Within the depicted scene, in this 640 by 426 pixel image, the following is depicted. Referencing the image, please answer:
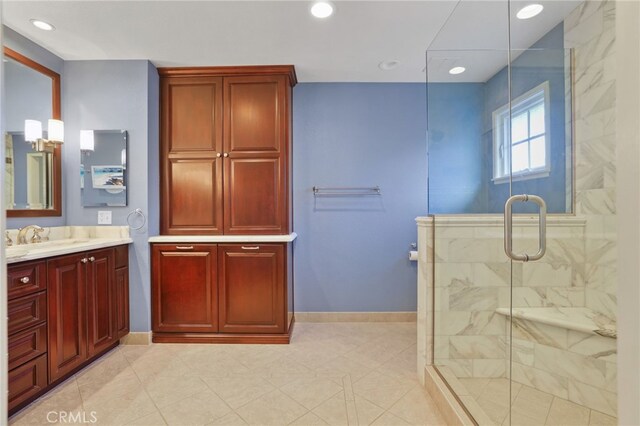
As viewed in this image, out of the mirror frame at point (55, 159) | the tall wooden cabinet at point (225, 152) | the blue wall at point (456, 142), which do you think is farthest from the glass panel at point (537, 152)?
the mirror frame at point (55, 159)

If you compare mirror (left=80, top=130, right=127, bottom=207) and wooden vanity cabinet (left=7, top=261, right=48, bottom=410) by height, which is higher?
mirror (left=80, top=130, right=127, bottom=207)

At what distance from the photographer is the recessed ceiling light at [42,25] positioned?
2062 mm

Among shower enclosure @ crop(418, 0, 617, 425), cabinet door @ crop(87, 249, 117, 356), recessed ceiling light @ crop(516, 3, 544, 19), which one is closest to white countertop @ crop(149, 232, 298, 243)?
cabinet door @ crop(87, 249, 117, 356)

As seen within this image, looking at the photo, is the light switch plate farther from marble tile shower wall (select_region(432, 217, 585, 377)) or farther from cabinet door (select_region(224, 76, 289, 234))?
marble tile shower wall (select_region(432, 217, 585, 377))

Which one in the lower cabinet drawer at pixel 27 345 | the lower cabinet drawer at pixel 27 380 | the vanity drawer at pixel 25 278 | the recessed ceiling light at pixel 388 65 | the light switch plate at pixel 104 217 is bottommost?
the lower cabinet drawer at pixel 27 380

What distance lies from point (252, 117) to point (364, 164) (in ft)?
3.82

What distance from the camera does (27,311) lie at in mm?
1708

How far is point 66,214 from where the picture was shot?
8.55 feet

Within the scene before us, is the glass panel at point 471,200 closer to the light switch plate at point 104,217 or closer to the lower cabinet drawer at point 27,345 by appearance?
the lower cabinet drawer at point 27,345

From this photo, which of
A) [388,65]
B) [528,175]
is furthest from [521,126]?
[388,65]

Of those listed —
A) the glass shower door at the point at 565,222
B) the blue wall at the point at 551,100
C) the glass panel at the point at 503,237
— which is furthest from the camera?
the blue wall at the point at 551,100

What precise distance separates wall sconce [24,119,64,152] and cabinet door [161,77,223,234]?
2.44 ft

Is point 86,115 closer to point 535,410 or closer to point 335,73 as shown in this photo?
point 335,73

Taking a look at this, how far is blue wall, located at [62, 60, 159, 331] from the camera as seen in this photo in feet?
8.43
